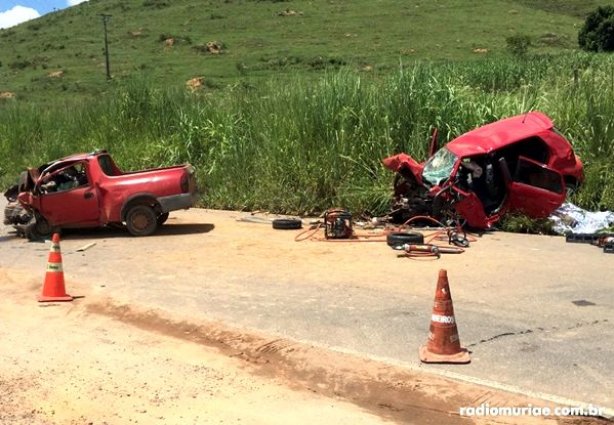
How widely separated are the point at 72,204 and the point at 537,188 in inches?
307

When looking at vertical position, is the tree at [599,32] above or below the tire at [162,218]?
above

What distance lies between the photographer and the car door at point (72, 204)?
1199 cm

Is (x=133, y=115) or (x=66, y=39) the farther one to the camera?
(x=66, y=39)

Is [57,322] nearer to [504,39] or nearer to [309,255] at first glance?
[309,255]

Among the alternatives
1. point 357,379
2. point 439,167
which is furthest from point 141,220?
point 357,379

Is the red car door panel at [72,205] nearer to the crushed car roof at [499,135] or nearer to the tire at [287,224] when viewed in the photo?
the tire at [287,224]

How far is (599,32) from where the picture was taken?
66.7 meters

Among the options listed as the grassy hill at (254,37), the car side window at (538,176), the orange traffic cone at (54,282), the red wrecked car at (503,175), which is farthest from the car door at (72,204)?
the grassy hill at (254,37)

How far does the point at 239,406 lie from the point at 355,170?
9.43 meters

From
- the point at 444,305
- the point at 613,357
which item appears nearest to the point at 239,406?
the point at 444,305

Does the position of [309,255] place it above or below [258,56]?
below

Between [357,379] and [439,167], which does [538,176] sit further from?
[357,379]

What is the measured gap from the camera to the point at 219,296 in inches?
307

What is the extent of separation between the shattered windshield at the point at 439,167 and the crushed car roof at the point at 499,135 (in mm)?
155
